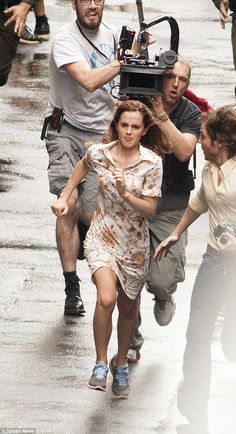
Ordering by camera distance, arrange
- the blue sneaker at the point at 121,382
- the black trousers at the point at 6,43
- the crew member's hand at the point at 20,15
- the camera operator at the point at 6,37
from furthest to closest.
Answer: the black trousers at the point at 6,43 → the camera operator at the point at 6,37 → the crew member's hand at the point at 20,15 → the blue sneaker at the point at 121,382

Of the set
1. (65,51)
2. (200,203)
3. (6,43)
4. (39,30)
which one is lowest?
(39,30)

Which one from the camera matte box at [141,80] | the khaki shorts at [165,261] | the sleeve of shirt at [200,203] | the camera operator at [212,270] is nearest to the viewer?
the camera operator at [212,270]

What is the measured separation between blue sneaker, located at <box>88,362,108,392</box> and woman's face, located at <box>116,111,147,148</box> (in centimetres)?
120

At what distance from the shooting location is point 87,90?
986 centimetres

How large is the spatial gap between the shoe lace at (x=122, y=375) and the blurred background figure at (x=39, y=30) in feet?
33.7

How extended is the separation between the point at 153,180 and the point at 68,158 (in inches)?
58.3

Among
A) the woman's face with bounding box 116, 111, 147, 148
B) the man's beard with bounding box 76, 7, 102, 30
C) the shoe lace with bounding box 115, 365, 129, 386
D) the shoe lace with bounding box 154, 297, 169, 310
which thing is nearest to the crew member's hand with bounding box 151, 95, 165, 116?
the woman's face with bounding box 116, 111, 147, 148

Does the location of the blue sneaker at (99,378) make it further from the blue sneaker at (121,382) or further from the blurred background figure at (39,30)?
the blurred background figure at (39,30)

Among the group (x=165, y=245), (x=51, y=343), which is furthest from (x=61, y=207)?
(x=51, y=343)

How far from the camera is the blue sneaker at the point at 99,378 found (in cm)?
849

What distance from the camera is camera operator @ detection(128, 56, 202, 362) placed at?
29.7ft

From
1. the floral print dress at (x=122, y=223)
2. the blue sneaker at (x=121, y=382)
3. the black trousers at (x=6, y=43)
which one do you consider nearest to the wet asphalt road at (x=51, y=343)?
the blue sneaker at (x=121, y=382)

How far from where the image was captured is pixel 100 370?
8.55 metres

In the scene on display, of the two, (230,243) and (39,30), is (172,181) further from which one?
(39,30)
